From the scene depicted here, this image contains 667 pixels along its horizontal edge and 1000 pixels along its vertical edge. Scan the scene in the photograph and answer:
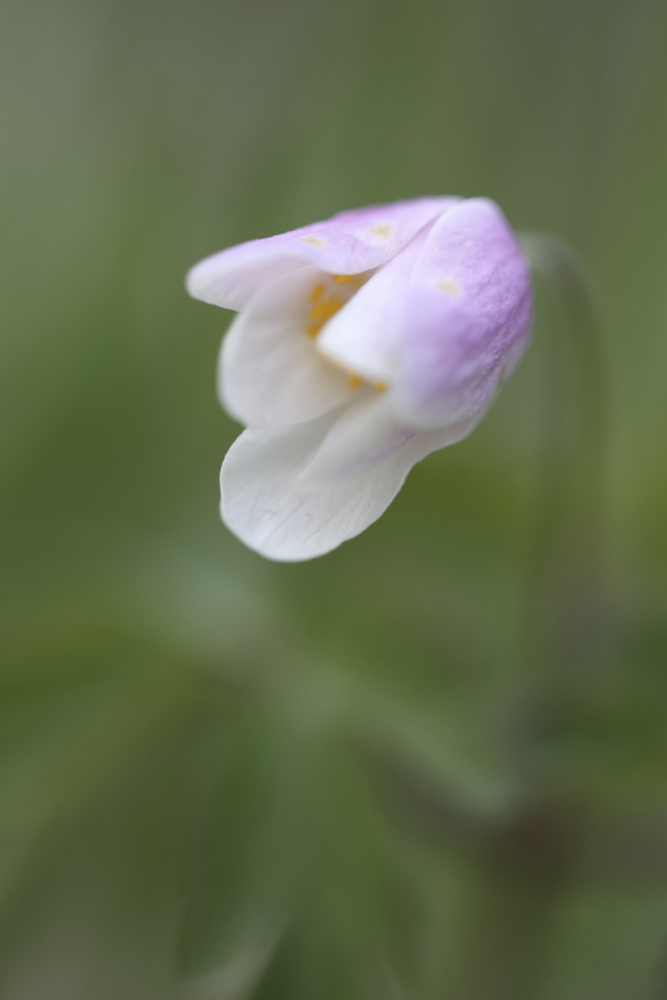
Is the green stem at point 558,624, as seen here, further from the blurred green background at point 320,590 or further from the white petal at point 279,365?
the white petal at point 279,365

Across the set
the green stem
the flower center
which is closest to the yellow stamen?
the flower center

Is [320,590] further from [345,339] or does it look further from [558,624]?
[345,339]

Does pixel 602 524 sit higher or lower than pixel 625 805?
higher

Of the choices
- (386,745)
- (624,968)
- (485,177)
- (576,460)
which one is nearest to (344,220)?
(576,460)

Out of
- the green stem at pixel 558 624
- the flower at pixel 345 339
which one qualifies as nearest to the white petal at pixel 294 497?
the flower at pixel 345 339

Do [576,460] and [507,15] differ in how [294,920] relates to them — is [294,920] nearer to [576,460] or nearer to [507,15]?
[576,460]

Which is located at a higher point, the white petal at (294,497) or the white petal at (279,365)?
the white petal at (279,365)
